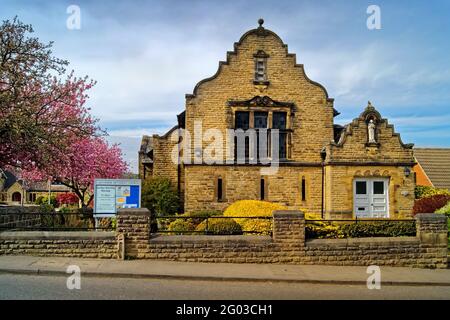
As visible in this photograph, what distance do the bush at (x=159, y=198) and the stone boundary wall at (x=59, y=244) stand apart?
8896mm

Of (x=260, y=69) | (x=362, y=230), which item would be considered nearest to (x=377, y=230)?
(x=362, y=230)

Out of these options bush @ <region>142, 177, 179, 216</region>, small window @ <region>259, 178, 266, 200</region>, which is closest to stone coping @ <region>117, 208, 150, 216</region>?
bush @ <region>142, 177, 179, 216</region>

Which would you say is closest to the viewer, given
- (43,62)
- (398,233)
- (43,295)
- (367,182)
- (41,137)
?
(43,295)

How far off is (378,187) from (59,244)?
50.8 ft

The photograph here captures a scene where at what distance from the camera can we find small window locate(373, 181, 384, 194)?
20.1 m

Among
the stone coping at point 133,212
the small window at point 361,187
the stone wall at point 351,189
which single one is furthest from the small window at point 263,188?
the stone coping at point 133,212

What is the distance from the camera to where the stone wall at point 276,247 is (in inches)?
418

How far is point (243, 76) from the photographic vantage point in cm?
2053

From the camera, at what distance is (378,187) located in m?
20.1

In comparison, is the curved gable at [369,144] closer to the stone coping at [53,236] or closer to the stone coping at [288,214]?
the stone coping at [288,214]

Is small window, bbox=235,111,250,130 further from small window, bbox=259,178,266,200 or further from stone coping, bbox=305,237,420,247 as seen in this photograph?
stone coping, bbox=305,237,420,247

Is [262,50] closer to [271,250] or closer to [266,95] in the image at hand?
[266,95]
